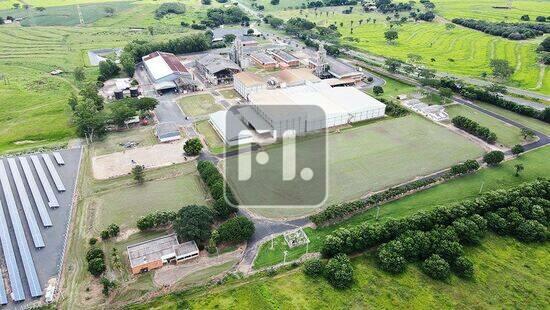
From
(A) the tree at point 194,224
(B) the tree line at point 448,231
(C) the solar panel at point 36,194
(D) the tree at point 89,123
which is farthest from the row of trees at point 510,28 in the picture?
(C) the solar panel at point 36,194

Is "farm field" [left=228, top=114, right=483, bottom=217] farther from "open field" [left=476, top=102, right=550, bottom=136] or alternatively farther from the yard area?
the yard area

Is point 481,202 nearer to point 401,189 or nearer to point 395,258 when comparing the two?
point 401,189

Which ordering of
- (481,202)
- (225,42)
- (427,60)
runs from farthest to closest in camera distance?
(225,42)
(427,60)
(481,202)

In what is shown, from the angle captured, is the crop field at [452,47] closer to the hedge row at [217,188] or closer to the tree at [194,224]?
the hedge row at [217,188]

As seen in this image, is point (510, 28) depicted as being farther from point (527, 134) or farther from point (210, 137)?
point (210, 137)

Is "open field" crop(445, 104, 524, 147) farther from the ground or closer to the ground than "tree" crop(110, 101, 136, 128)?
closer to the ground

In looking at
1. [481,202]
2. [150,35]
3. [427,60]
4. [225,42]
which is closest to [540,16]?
[427,60]

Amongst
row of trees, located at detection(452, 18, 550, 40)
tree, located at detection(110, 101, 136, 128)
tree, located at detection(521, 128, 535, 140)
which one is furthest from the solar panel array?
row of trees, located at detection(452, 18, 550, 40)
